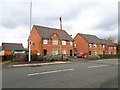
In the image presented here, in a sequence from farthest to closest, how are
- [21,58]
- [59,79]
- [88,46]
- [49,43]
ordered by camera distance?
[88,46], [49,43], [21,58], [59,79]

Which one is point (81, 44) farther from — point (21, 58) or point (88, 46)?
point (21, 58)

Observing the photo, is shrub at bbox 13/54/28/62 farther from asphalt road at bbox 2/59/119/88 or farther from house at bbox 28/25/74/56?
house at bbox 28/25/74/56

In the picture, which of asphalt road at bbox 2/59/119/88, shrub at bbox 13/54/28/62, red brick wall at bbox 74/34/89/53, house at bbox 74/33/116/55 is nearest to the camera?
asphalt road at bbox 2/59/119/88

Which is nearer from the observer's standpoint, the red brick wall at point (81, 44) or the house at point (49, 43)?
the house at point (49, 43)

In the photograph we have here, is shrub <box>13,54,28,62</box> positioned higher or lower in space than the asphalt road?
higher

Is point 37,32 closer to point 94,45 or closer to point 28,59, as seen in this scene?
point 28,59

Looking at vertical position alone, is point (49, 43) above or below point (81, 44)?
below

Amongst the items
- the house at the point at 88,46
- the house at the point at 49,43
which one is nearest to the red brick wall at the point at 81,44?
the house at the point at 88,46

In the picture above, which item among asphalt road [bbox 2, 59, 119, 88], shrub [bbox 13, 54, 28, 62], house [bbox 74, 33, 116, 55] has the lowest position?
asphalt road [bbox 2, 59, 119, 88]

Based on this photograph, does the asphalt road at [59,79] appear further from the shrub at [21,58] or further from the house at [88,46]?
the house at [88,46]

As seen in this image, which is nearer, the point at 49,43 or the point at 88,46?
the point at 49,43

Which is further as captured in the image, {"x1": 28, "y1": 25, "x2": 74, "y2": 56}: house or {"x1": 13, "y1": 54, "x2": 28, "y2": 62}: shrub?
{"x1": 28, "y1": 25, "x2": 74, "y2": 56}: house

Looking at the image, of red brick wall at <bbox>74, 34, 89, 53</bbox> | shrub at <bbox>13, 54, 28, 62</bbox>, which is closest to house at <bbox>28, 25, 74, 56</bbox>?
red brick wall at <bbox>74, 34, 89, 53</bbox>

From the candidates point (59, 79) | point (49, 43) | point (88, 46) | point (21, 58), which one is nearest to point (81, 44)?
point (88, 46)
